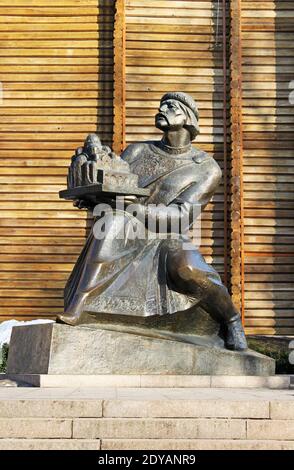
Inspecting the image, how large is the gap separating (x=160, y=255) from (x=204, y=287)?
453 mm

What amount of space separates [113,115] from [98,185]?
9.51 meters

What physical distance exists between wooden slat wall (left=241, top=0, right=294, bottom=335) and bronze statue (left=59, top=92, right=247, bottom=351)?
8623mm

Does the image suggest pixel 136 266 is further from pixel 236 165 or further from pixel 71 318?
pixel 236 165

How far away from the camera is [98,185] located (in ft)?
21.3

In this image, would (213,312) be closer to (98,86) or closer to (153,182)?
(153,182)

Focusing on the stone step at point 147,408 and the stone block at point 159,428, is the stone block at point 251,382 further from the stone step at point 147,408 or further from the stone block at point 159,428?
the stone block at point 159,428

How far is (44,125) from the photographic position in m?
16.1

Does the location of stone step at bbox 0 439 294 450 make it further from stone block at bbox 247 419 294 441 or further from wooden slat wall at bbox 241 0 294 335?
wooden slat wall at bbox 241 0 294 335

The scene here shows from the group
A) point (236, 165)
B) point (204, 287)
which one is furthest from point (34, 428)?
point (236, 165)

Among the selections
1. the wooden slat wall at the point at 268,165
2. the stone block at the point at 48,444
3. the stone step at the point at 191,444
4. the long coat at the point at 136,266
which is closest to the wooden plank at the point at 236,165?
the wooden slat wall at the point at 268,165

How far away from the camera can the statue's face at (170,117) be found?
7.11 m
